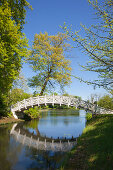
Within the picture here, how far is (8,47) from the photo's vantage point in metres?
13.8

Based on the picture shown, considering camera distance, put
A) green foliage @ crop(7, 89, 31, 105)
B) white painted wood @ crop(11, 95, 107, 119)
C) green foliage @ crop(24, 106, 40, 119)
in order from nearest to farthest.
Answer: white painted wood @ crop(11, 95, 107, 119), green foliage @ crop(7, 89, 31, 105), green foliage @ crop(24, 106, 40, 119)

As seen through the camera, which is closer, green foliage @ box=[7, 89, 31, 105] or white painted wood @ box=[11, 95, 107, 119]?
white painted wood @ box=[11, 95, 107, 119]

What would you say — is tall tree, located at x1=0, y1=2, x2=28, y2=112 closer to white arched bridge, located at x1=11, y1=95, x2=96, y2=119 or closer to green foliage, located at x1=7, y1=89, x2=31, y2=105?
green foliage, located at x1=7, y1=89, x2=31, y2=105

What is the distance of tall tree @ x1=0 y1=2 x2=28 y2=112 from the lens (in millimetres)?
12807

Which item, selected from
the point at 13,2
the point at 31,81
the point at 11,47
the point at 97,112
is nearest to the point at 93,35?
the point at 11,47

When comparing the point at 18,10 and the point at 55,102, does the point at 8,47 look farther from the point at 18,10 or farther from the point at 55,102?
the point at 55,102

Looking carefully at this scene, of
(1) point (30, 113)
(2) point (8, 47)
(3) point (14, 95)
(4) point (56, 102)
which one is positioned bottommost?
(1) point (30, 113)

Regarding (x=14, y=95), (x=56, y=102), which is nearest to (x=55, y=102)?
(x=56, y=102)

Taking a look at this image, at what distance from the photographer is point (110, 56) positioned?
6352mm

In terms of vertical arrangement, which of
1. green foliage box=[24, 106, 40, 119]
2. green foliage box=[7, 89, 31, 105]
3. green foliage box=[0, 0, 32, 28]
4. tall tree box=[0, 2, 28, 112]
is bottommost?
green foliage box=[24, 106, 40, 119]

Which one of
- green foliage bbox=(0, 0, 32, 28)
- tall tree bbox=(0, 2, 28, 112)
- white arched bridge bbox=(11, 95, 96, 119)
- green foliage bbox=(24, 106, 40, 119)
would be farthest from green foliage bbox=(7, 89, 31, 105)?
green foliage bbox=(0, 0, 32, 28)

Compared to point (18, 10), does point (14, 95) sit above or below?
below

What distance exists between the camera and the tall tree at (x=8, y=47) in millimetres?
12807

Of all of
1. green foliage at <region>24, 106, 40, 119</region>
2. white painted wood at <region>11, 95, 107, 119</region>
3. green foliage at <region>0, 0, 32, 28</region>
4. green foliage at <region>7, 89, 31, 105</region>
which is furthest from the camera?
green foliage at <region>24, 106, 40, 119</region>
